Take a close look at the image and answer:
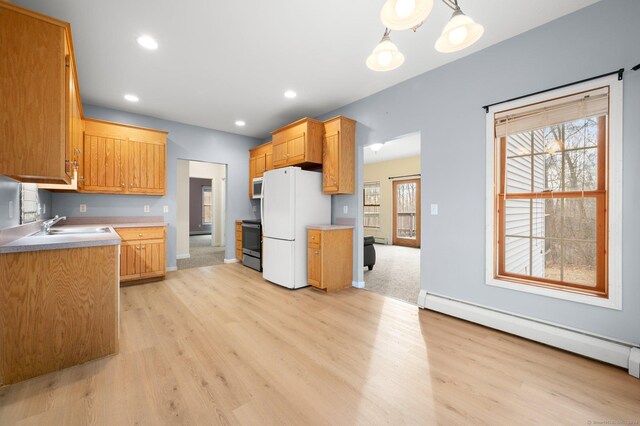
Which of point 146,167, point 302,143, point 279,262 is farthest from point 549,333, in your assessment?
point 146,167

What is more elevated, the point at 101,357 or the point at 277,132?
the point at 277,132

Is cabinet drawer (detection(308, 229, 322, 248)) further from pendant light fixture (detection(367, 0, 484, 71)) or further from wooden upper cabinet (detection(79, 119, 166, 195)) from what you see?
wooden upper cabinet (detection(79, 119, 166, 195))

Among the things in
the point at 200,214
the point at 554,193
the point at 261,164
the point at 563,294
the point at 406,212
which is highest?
the point at 261,164

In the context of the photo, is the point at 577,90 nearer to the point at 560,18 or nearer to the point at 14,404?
the point at 560,18

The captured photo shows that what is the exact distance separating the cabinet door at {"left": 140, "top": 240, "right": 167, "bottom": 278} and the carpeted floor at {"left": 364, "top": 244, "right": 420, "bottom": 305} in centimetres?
324

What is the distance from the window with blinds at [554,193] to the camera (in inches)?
85.3

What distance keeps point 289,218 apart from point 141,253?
2.36 meters

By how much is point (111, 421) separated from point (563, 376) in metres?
2.87

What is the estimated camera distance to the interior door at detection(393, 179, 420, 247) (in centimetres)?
813

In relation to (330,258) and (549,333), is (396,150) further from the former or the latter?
(549,333)

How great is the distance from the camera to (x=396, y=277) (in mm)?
4551

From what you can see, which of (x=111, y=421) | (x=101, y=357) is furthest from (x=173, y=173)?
(x=111, y=421)

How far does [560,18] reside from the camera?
2258mm

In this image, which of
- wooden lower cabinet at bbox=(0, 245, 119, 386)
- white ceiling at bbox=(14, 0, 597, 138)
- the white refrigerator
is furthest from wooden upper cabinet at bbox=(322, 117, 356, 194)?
wooden lower cabinet at bbox=(0, 245, 119, 386)
